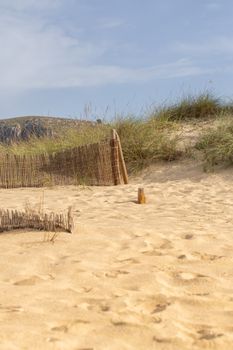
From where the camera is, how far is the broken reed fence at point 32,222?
383cm

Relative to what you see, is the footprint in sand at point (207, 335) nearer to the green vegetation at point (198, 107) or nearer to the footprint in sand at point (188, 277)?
the footprint in sand at point (188, 277)

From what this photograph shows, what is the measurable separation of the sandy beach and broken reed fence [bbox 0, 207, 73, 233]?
0.08 meters

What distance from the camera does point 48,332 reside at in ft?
6.61

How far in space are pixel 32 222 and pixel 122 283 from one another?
52.7 inches

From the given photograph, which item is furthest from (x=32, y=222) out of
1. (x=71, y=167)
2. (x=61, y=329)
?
(x=71, y=167)

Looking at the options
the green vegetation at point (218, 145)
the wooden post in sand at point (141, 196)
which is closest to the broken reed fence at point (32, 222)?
the wooden post in sand at point (141, 196)

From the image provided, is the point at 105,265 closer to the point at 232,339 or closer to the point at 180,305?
the point at 180,305

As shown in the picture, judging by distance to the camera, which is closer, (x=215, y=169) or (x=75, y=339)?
(x=75, y=339)

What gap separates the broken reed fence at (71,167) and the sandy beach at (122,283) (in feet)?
9.58

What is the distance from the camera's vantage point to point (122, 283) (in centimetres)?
270

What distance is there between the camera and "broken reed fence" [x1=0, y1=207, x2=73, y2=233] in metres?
3.83

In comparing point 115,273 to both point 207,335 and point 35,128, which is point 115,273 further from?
point 35,128

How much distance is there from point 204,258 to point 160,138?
6.08 meters

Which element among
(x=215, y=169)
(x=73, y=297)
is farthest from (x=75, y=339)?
(x=215, y=169)
